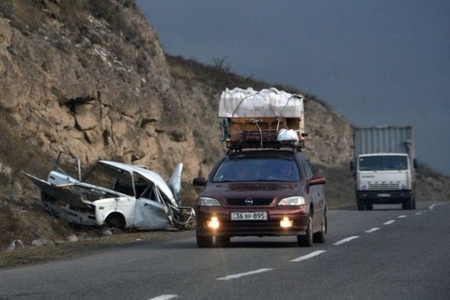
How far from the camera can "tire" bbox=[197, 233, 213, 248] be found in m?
19.6

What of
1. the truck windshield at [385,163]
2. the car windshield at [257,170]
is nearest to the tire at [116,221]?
the car windshield at [257,170]

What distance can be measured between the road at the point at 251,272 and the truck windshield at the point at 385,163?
2335 centimetres

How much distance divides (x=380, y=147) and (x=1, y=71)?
19981mm

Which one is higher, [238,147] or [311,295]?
[238,147]

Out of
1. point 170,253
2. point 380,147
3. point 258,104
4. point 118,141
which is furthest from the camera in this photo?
point 380,147

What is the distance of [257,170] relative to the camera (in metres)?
20.6

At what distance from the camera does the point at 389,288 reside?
12375mm

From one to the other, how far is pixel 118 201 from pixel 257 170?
285 inches

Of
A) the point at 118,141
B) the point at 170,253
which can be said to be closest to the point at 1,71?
the point at 118,141

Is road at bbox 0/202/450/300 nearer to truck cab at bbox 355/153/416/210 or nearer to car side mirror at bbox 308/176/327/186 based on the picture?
A: car side mirror at bbox 308/176/327/186

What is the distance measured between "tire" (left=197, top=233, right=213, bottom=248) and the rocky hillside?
550 cm

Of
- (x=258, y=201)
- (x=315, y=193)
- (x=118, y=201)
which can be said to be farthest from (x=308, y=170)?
(x=118, y=201)

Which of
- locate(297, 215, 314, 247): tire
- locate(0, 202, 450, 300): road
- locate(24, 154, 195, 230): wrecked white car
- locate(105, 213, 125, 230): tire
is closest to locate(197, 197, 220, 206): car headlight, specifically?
locate(0, 202, 450, 300): road

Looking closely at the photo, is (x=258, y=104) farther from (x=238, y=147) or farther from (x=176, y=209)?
(x=176, y=209)
